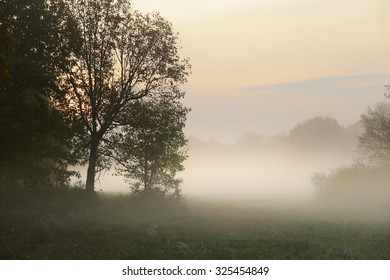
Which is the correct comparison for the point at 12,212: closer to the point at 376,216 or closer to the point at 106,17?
the point at 106,17

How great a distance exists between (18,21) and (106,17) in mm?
8761

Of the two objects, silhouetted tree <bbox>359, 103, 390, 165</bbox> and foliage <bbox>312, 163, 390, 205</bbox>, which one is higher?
silhouetted tree <bbox>359, 103, 390, 165</bbox>

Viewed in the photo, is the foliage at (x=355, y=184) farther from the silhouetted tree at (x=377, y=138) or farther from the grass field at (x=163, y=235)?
the grass field at (x=163, y=235)

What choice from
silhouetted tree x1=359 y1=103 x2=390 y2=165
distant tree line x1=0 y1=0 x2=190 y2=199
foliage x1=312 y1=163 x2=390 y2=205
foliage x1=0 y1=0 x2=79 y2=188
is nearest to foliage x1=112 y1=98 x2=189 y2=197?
distant tree line x1=0 y1=0 x2=190 y2=199

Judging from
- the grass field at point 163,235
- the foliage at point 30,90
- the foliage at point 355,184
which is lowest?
the grass field at point 163,235

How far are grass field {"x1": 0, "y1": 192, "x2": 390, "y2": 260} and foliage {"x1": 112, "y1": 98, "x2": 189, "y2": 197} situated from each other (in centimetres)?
488

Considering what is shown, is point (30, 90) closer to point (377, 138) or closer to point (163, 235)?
point (163, 235)

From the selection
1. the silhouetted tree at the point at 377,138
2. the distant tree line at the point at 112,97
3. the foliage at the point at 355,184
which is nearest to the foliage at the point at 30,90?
the distant tree line at the point at 112,97

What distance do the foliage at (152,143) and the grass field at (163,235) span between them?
4884 mm

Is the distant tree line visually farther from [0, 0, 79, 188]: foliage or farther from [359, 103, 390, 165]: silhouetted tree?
[359, 103, 390, 165]: silhouetted tree

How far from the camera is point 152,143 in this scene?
1315 inches

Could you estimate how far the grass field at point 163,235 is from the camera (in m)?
17.1

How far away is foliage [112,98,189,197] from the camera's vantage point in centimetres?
3284
